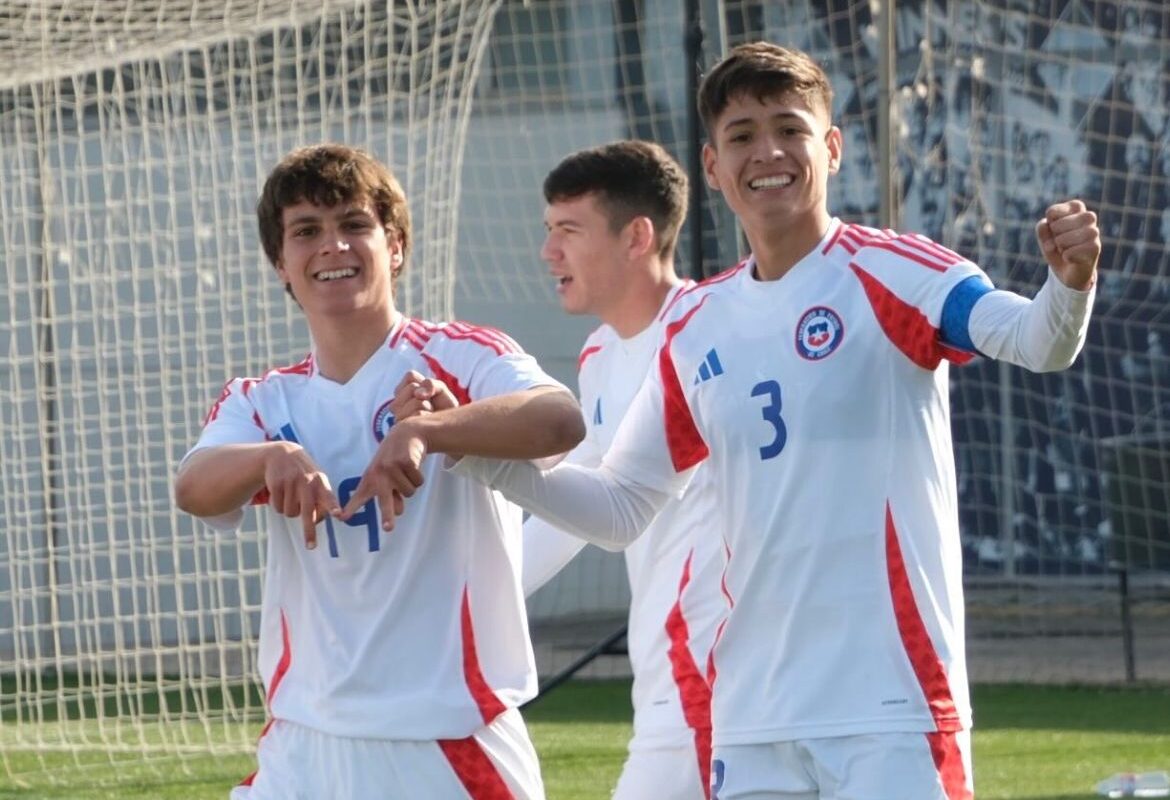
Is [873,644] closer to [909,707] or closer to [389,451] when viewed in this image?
[909,707]

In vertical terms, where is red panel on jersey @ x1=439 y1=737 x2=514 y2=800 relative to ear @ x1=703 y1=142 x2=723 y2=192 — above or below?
below

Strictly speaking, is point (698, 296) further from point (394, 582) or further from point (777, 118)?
point (394, 582)

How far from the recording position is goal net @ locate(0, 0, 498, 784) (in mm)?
9148

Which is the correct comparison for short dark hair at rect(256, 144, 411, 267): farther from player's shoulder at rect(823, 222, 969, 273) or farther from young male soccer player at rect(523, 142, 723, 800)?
young male soccer player at rect(523, 142, 723, 800)

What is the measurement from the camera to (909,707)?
3.21 m

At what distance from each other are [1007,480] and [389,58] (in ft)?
18.9

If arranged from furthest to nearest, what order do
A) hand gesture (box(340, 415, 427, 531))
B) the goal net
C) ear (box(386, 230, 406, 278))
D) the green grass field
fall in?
the goal net → the green grass field → ear (box(386, 230, 406, 278)) → hand gesture (box(340, 415, 427, 531))

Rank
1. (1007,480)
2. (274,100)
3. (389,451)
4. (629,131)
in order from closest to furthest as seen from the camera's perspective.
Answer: (389,451) < (274,100) < (629,131) < (1007,480)

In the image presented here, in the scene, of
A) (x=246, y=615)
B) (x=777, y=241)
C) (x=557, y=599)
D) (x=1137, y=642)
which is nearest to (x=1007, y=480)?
(x=1137, y=642)

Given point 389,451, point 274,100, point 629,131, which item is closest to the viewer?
point 389,451

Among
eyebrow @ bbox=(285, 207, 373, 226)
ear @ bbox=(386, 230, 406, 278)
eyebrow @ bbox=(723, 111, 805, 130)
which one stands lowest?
ear @ bbox=(386, 230, 406, 278)

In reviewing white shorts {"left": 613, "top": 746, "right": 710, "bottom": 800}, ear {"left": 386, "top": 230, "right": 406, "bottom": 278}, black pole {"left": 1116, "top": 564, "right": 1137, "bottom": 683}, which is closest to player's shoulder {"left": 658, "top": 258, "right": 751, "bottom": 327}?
ear {"left": 386, "top": 230, "right": 406, "bottom": 278}

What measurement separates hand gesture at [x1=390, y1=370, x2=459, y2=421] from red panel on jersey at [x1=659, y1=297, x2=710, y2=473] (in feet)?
1.42

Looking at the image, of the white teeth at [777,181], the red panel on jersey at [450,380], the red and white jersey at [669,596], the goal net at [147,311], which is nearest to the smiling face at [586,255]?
the red and white jersey at [669,596]
